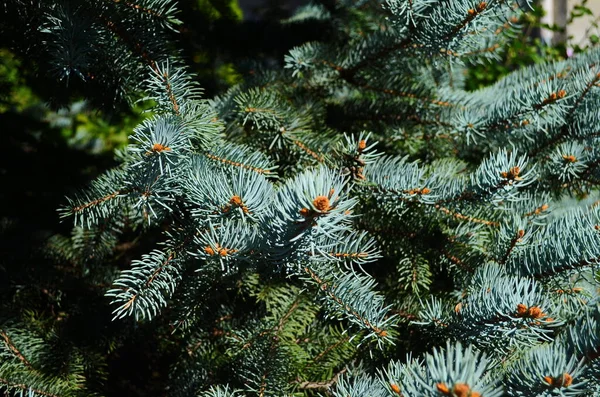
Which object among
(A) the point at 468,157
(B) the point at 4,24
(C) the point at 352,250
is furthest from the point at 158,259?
(A) the point at 468,157

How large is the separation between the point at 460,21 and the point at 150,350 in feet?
2.77

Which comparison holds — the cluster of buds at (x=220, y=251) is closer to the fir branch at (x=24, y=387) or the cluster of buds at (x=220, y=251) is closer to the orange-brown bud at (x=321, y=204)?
the orange-brown bud at (x=321, y=204)

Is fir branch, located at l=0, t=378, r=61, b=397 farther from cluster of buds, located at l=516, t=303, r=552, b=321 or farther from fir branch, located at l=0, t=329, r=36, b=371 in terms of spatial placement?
cluster of buds, located at l=516, t=303, r=552, b=321

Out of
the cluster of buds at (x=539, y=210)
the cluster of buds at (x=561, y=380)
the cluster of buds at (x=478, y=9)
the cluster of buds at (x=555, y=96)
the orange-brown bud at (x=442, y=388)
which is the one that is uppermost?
the cluster of buds at (x=555, y=96)

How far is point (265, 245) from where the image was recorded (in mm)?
599

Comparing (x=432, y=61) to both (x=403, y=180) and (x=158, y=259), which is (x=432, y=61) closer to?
A: (x=403, y=180)

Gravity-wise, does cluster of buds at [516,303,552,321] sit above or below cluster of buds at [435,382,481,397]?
above

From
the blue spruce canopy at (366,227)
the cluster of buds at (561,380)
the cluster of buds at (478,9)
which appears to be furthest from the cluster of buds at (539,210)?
the cluster of buds at (561,380)

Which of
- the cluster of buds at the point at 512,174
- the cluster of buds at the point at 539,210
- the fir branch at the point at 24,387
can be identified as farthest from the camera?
the cluster of buds at the point at 539,210

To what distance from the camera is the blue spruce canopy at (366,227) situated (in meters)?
0.60

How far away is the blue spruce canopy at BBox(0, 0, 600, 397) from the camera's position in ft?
1.98

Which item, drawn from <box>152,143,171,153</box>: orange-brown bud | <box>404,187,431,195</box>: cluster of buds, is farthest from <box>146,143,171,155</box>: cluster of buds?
<box>404,187,431,195</box>: cluster of buds

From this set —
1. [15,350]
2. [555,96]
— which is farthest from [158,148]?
[555,96]

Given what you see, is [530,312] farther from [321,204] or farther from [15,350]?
[15,350]
